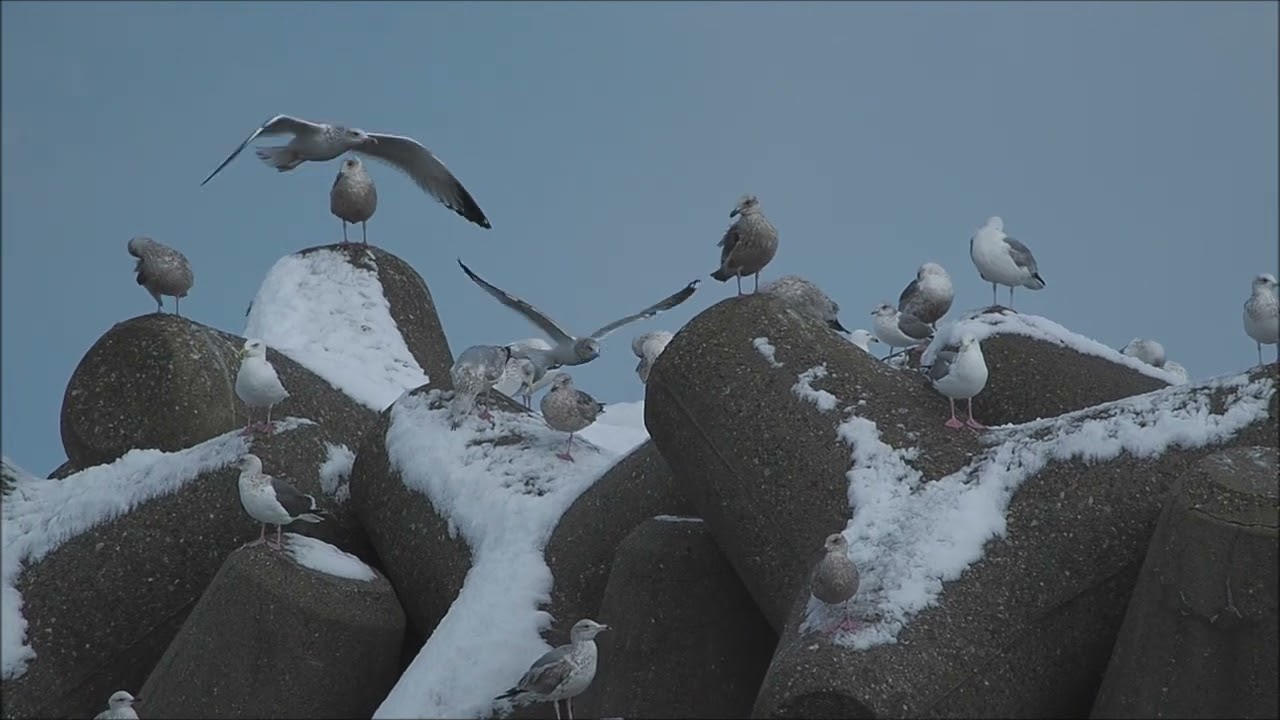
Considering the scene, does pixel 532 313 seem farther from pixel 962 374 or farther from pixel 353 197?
pixel 962 374

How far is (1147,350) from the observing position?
19.8 m

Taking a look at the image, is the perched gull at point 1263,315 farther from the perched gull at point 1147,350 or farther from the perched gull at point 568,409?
the perched gull at point 1147,350

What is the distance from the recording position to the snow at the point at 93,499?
13461 millimetres

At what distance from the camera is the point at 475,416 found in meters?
14.0

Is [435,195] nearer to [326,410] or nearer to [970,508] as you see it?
[326,410]

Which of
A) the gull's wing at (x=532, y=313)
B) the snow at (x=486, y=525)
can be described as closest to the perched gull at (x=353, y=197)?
the gull's wing at (x=532, y=313)

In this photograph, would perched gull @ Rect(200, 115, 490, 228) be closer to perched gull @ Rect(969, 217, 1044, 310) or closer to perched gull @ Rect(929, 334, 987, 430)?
perched gull @ Rect(969, 217, 1044, 310)

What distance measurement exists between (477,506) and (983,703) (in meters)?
4.66

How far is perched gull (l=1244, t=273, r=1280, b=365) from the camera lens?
11.4m

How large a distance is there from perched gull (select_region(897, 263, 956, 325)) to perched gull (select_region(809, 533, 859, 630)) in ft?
21.4

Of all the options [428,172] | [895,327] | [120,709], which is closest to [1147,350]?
[895,327]

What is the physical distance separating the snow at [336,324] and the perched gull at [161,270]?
1055 mm

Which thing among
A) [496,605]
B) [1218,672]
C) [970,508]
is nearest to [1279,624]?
[1218,672]

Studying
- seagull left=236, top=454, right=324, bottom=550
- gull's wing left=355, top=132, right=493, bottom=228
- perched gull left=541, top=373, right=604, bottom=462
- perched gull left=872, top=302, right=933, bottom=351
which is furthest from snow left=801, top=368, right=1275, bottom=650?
gull's wing left=355, top=132, right=493, bottom=228
